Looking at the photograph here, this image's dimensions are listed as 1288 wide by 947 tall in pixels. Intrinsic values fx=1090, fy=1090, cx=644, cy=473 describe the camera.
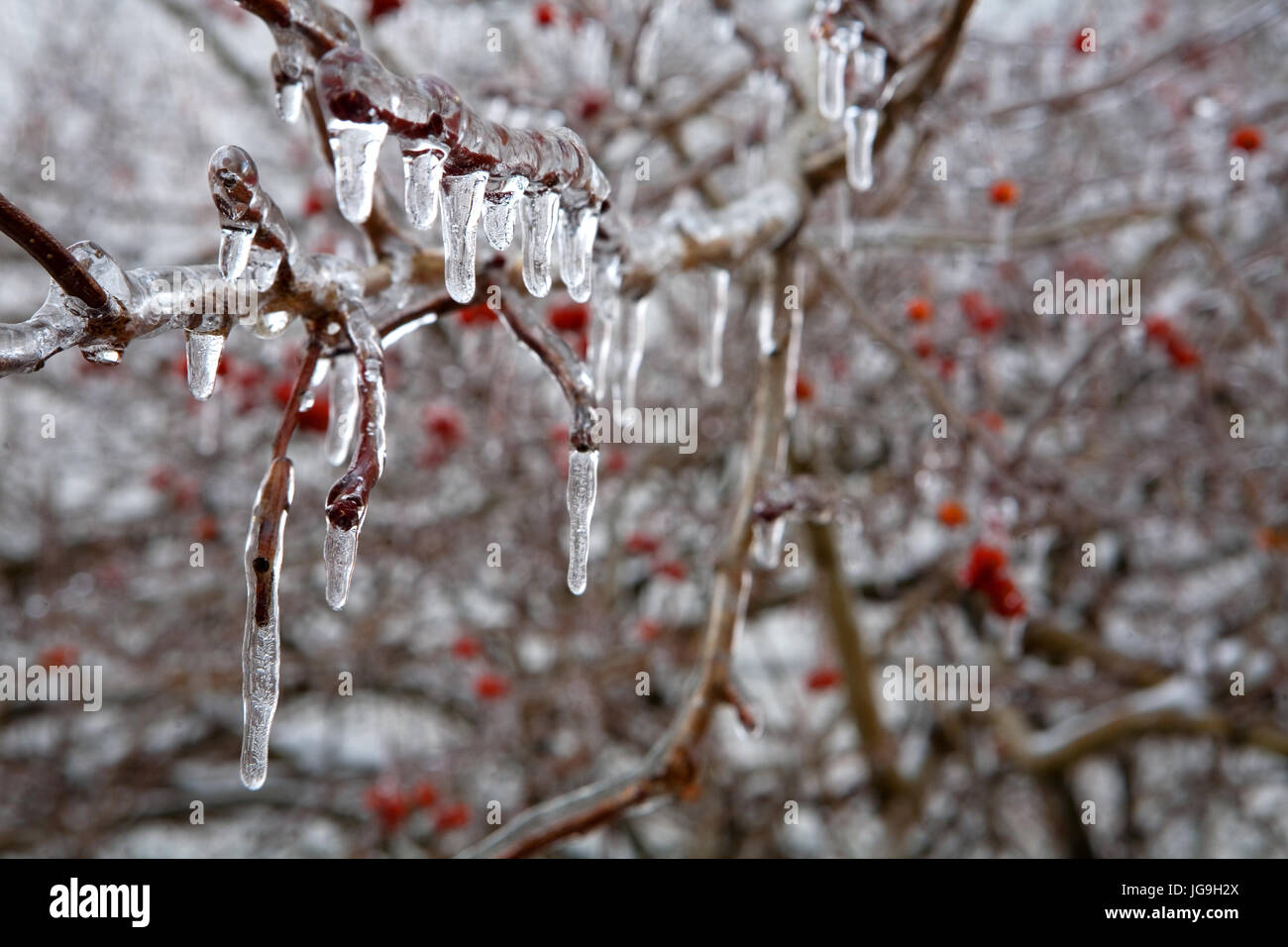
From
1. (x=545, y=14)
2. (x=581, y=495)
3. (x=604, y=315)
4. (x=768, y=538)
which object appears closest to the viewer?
(x=581, y=495)

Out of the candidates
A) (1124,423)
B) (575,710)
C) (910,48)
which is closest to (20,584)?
(575,710)

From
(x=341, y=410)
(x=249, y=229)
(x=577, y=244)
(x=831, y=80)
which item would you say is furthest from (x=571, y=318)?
(x=249, y=229)

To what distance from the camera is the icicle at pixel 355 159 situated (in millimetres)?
783

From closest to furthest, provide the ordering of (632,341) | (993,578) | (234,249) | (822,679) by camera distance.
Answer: (234,249) < (632,341) < (993,578) < (822,679)

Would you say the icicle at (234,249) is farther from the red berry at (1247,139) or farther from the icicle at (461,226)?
the red berry at (1247,139)

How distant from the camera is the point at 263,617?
0.91 m

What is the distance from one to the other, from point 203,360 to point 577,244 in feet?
1.22

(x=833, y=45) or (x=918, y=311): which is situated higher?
(x=833, y=45)

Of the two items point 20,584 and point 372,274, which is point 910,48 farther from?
point 20,584

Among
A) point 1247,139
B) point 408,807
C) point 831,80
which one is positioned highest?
point 1247,139

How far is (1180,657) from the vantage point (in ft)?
12.2

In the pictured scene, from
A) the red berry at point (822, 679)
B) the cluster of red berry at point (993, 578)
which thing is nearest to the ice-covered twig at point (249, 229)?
the cluster of red berry at point (993, 578)

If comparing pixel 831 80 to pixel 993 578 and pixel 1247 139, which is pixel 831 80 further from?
pixel 1247 139

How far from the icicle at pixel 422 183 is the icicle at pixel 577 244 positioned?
0.20 m
